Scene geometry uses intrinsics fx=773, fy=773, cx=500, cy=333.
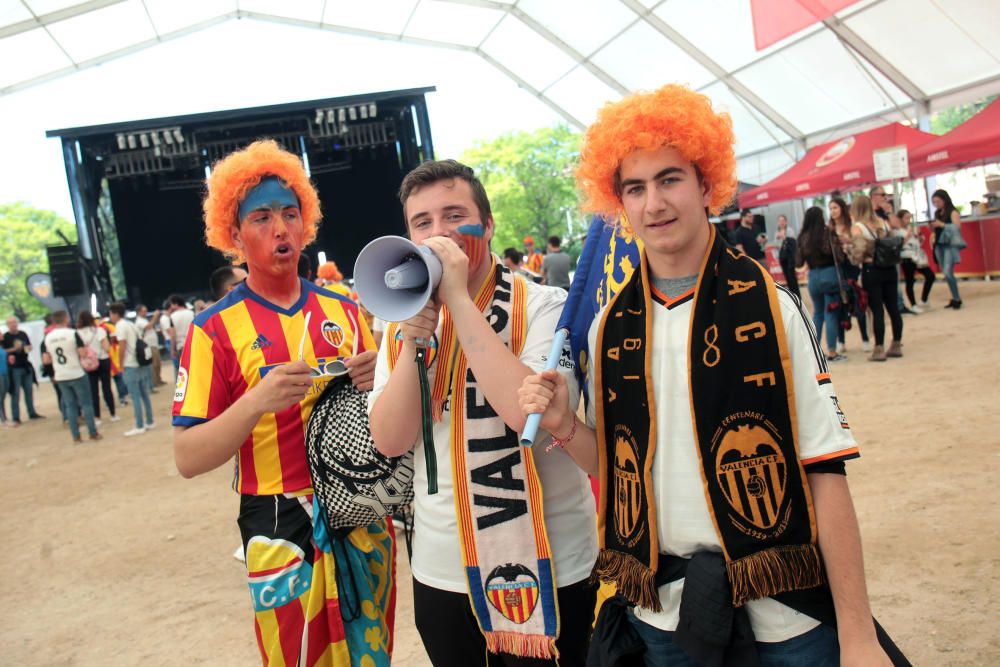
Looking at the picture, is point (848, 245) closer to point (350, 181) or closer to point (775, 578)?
point (775, 578)

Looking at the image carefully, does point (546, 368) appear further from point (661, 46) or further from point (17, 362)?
point (661, 46)

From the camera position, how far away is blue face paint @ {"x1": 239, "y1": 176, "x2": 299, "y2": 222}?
7.32 ft

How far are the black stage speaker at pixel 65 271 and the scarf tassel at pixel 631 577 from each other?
38.7ft

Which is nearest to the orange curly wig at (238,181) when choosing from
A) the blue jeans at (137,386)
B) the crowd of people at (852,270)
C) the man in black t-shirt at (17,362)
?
the crowd of people at (852,270)

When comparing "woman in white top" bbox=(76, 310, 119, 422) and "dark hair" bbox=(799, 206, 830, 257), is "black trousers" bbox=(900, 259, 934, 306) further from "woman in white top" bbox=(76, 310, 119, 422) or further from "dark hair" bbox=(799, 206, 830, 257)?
"woman in white top" bbox=(76, 310, 119, 422)

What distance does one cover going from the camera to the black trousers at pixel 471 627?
1.65 m

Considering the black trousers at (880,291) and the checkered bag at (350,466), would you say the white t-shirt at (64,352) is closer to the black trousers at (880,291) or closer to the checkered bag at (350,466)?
the checkered bag at (350,466)

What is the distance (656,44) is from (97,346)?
42.2 feet

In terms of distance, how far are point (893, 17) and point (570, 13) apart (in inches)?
283

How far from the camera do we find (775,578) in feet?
4.10

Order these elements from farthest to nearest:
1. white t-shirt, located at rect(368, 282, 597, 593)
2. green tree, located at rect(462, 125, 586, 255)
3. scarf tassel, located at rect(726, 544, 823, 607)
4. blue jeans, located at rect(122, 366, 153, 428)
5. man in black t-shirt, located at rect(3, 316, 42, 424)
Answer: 1. green tree, located at rect(462, 125, 586, 255)
2. man in black t-shirt, located at rect(3, 316, 42, 424)
3. blue jeans, located at rect(122, 366, 153, 428)
4. white t-shirt, located at rect(368, 282, 597, 593)
5. scarf tassel, located at rect(726, 544, 823, 607)

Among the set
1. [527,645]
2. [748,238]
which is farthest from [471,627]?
[748,238]

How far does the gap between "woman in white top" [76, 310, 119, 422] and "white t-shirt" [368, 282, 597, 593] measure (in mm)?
9520

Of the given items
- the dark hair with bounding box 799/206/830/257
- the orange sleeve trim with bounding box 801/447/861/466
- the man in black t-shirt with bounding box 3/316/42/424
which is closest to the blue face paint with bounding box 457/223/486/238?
the orange sleeve trim with bounding box 801/447/861/466
